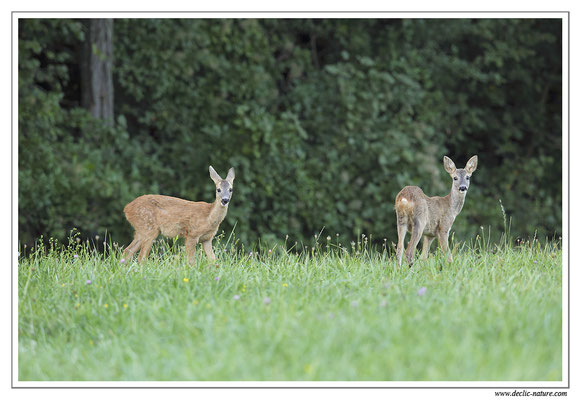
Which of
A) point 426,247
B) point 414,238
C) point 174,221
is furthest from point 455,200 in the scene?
point 174,221

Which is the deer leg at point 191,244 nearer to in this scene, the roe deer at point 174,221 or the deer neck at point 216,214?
the roe deer at point 174,221

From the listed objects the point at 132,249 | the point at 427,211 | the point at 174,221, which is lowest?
the point at 132,249

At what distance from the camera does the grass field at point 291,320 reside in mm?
3584

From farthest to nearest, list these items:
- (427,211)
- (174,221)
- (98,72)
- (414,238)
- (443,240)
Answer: (98,72) → (174,221) → (443,240) → (427,211) → (414,238)

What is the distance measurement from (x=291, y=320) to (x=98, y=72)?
25.1 feet

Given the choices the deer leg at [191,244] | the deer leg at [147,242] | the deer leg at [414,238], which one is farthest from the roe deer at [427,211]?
the deer leg at [147,242]

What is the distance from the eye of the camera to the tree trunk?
10.4 metres

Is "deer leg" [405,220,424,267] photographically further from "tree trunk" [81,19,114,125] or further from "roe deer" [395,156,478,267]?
"tree trunk" [81,19,114,125]

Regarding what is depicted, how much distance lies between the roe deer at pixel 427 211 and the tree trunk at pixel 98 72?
6717 mm

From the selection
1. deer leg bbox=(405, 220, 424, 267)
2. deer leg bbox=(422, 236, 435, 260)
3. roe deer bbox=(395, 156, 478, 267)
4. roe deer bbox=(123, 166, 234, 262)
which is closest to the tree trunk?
roe deer bbox=(123, 166, 234, 262)

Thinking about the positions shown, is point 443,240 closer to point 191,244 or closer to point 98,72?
point 191,244

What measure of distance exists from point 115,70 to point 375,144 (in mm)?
4207

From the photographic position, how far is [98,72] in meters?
10.6

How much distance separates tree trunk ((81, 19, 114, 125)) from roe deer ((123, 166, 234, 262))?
525 cm
